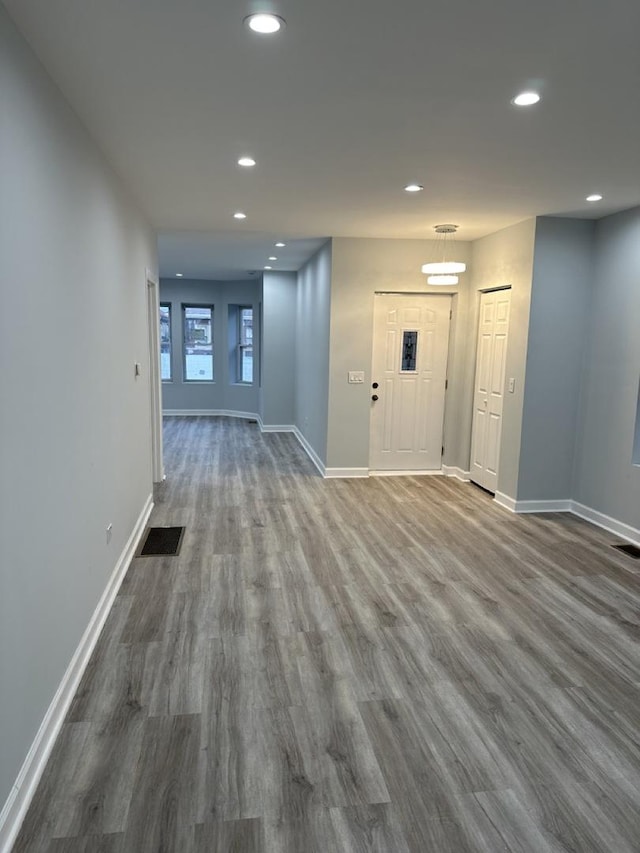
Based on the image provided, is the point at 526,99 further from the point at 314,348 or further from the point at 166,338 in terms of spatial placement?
the point at 166,338

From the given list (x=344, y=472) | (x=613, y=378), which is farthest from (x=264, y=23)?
(x=344, y=472)

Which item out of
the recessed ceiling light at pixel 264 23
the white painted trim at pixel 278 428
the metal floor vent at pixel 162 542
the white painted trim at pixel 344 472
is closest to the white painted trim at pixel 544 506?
the white painted trim at pixel 344 472

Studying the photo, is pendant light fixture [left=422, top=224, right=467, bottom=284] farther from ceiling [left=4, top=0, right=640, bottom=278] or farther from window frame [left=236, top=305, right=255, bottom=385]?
window frame [left=236, top=305, right=255, bottom=385]

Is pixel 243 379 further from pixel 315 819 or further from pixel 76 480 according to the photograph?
pixel 315 819

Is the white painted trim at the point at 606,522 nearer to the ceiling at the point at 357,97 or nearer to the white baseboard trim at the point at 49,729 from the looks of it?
the ceiling at the point at 357,97

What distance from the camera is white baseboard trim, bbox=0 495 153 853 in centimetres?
179

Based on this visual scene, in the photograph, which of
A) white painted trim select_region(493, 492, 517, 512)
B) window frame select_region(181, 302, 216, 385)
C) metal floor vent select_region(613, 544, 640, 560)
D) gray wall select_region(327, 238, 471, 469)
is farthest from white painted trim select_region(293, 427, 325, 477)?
metal floor vent select_region(613, 544, 640, 560)

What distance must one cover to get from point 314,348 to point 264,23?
18.4 ft

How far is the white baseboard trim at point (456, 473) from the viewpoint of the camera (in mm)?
6602

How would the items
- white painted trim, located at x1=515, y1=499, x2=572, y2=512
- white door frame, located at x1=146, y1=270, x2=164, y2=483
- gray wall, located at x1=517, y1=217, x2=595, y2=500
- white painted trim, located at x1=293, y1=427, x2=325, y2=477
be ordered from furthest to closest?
white painted trim, located at x1=293, y1=427, x2=325, y2=477 → white door frame, located at x1=146, y1=270, x2=164, y2=483 → white painted trim, located at x1=515, y1=499, x2=572, y2=512 → gray wall, located at x1=517, y1=217, x2=595, y2=500

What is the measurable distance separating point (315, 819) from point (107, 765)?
81 cm

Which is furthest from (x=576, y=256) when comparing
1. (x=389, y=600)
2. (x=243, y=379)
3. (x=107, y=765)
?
(x=243, y=379)

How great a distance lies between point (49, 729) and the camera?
2.20m

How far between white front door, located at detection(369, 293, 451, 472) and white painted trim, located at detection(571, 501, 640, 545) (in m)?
1.84
